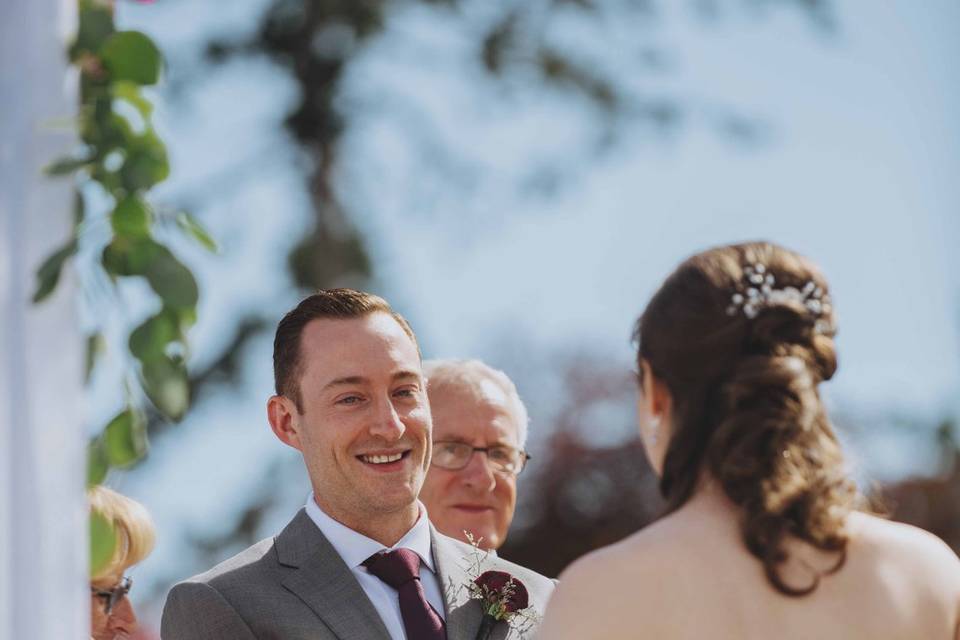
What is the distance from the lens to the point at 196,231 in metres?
2.35

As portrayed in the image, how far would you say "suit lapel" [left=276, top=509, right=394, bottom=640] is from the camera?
3934mm

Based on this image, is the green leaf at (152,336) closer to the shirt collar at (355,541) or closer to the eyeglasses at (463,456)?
the shirt collar at (355,541)

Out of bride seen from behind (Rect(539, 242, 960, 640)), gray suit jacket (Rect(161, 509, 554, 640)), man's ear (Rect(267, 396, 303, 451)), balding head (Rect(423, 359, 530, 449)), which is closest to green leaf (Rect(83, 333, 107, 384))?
bride seen from behind (Rect(539, 242, 960, 640))

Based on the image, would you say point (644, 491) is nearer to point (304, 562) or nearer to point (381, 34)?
point (381, 34)

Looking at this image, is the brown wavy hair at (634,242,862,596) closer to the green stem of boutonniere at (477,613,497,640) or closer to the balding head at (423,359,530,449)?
the green stem of boutonniere at (477,613,497,640)

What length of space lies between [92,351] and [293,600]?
1854 mm

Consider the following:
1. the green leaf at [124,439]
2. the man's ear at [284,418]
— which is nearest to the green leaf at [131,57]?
the green leaf at [124,439]

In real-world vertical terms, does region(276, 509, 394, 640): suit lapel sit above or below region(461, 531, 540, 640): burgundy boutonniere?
above

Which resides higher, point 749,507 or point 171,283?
point 171,283

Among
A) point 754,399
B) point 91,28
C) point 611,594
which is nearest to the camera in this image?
point 91,28

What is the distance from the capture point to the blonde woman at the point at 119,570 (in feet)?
14.2

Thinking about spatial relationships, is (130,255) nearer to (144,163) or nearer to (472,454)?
(144,163)

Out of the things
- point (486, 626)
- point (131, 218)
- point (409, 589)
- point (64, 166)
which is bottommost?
point (486, 626)

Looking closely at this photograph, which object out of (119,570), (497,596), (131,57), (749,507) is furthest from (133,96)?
(119,570)
